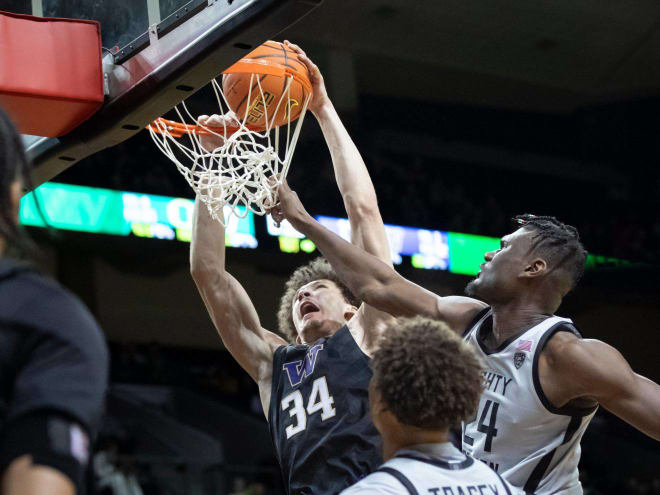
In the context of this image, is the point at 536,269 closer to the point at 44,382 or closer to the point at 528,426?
the point at 528,426

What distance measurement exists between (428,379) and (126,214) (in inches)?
365

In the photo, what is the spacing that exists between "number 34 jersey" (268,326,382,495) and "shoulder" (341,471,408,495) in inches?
44.2

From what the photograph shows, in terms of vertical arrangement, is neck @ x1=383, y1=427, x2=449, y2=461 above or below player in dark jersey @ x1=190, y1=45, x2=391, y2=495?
above

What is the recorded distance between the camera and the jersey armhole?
2768 millimetres

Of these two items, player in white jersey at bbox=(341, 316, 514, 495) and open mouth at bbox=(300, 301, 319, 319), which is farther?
open mouth at bbox=(300, 301, 319, 319)

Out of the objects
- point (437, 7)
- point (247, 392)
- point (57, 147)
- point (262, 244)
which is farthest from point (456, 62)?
point (57, 147)

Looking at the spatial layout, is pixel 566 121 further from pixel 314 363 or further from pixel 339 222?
pixel 314 363

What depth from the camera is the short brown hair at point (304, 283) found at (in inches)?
148

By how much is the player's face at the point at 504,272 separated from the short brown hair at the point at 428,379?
3.45ft

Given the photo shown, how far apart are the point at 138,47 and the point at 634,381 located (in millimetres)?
1782

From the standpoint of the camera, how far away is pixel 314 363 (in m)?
3.26

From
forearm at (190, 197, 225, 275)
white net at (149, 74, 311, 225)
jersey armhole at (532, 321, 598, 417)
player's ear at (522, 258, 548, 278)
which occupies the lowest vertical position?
forearm at (190, 197, 225, 275)

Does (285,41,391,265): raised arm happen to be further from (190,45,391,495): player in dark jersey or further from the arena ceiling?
the arena ceiling

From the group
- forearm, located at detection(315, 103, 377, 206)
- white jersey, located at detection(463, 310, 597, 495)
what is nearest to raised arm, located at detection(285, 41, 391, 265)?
forearm, located at detection(315, 103, 377, 206)
